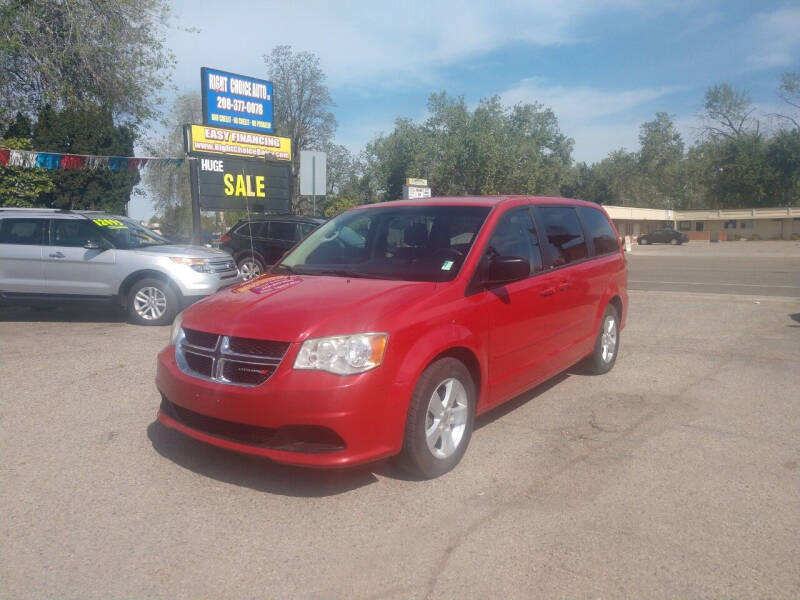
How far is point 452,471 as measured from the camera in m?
4.16

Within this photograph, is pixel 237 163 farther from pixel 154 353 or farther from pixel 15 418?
pixel 15 418

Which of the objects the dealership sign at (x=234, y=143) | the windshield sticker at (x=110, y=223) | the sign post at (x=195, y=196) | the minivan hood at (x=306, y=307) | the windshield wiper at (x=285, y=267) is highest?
the dealership sign at (x=234, y=143)

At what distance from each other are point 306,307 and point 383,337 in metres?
0.55

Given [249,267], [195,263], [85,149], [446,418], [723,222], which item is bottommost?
[446,418]

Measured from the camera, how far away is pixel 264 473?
4.09 metres

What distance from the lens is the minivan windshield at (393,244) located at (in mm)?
4570

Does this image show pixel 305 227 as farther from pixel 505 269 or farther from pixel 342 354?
pixel 342 354

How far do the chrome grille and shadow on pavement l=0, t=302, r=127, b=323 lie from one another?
6179 mm

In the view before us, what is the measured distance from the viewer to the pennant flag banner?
49.3 ft

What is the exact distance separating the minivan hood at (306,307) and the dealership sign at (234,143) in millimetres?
10980

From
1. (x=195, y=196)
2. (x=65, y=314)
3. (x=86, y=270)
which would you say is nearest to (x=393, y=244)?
(x=86, y=270)

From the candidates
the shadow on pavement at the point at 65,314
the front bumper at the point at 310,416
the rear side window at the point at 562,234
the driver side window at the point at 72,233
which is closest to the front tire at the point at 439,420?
the front bumper at the point at 310,416

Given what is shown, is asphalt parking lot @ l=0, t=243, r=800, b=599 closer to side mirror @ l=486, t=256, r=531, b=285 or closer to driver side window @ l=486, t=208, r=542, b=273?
side mirror @ l=486, t=256, r=531, b=285

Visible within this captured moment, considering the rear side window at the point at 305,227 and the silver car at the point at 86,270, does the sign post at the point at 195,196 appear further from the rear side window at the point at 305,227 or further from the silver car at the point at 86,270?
the silver car at the point at 86,270
